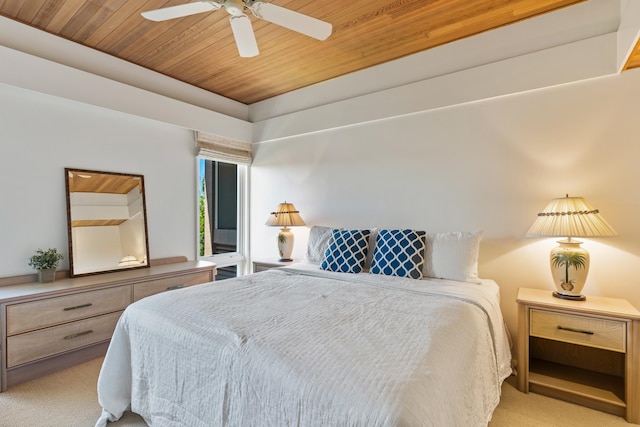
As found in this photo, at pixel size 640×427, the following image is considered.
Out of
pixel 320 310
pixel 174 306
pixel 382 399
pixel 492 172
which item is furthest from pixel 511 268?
pixel 174 306

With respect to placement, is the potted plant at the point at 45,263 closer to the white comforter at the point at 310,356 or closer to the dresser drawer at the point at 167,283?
the dresser drawer at the point at 167,283

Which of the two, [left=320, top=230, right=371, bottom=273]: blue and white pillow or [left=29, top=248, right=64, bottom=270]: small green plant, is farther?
[left=320, top=230, right=371, bottom=273]: blue and white pillow

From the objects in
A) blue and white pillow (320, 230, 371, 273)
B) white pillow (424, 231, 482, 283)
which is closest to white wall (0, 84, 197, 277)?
blue and white pillow (320, 230, 371, 273)

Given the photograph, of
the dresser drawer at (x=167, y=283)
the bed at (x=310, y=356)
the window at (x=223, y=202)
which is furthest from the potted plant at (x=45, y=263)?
the window at (x=223, y=202)

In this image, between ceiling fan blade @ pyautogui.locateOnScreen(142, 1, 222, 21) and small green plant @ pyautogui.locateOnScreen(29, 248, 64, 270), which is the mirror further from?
ceiling fan blade @ pyautogui.locateOnScreen(142, 1, 222, 21)

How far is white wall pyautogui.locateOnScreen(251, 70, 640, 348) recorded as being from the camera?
212 centimetres

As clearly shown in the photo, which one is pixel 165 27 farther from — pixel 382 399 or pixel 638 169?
pixel 638 169

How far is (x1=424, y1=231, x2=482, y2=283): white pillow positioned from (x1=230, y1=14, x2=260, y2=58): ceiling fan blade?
2008 mm

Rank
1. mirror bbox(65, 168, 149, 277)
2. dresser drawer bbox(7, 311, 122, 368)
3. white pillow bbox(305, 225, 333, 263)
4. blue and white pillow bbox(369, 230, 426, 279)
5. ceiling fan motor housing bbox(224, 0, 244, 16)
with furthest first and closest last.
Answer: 1. white pillow bbox(305, 225, 333, 263)
2. mirror bbox(65, 168, 149, 277)
3. blue and white pillow bbox(369, 230, 426, 279)
4. dresser drawer bbox(7, 311, 122, 368)
5. ceiling fan motor housing bbox(224, 0, 244, 16)

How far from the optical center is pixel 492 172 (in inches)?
101

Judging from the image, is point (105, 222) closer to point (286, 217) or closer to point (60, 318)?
point (60, 318)

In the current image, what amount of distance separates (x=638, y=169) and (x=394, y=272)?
178 centimetres

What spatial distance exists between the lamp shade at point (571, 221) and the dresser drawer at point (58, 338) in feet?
11.3

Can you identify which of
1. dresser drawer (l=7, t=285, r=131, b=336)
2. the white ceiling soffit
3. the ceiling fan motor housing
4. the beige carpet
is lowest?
the beige carpet
